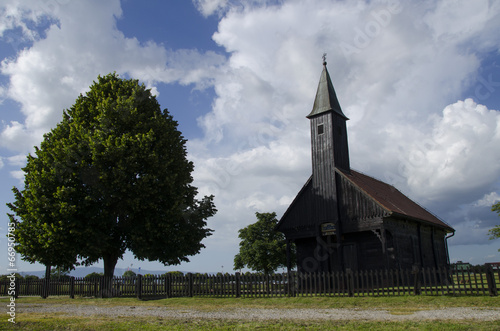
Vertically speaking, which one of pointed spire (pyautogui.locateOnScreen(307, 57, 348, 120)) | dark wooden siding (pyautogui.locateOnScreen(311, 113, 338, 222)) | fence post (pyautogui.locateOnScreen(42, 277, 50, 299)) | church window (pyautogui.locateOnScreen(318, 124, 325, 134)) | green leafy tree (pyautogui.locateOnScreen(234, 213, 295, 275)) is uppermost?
pointed spire (pyautogui.locateOnScreen(307, 57, 348, 120))

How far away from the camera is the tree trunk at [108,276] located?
2305cm

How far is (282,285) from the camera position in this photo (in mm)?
19312

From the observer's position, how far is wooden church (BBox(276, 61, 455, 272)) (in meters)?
24.6

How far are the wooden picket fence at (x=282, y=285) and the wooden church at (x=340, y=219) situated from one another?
3.25 metres

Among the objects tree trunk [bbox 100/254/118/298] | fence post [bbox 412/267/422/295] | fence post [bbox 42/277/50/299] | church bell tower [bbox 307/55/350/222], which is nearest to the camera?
fence post [bbox 412/267/422/295]

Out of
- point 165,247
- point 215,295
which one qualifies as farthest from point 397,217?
point 165,247

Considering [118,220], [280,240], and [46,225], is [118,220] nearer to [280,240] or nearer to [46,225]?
[46,225]

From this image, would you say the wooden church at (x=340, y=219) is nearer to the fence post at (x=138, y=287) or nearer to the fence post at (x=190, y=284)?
the fence post at (x=190, y=284)

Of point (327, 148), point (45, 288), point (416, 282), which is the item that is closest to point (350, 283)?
point (416, 282)

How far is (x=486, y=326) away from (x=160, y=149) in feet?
64.1

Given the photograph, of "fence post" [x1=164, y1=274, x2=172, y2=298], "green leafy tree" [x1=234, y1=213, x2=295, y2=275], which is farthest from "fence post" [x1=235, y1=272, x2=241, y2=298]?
"green leafy tree" [x1=234, y1=213, x2=295, y2=275]

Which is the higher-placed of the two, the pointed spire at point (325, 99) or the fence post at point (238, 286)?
the pointed spire at point (325, 99)

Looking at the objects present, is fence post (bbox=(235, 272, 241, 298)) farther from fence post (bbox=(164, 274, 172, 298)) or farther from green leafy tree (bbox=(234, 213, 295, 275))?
green leafy tree (bbox=(234, 213, 295, 275))

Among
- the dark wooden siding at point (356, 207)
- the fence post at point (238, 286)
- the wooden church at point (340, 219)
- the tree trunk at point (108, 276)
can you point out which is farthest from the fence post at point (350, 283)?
the tree trunk at point (108, 276)
